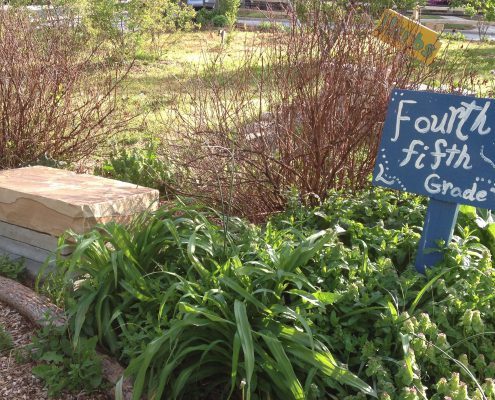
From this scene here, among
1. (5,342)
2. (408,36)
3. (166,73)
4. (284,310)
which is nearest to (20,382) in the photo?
(5,342)

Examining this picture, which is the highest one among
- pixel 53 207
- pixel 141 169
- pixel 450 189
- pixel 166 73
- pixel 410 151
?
pixel 410 151

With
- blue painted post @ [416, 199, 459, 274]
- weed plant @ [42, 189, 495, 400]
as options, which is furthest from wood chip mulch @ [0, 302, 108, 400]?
blue painted post @ [416, 199, 459, 274]

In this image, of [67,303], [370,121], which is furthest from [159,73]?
[67,303]

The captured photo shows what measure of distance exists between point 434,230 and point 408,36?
197 cm

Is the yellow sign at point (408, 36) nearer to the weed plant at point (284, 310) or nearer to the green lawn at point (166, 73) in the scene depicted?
the green lawn at point (166, 73)

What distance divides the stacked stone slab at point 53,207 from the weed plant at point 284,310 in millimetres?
345

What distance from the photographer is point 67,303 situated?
3.34m

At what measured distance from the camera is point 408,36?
4695 millimetres

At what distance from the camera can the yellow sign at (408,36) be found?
459cm

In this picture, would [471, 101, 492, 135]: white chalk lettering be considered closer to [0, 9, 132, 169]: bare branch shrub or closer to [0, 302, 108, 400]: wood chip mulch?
[0, 302, 108, 400]: wood chip mulch

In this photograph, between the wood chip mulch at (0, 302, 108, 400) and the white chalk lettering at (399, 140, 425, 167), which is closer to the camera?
the wood chip mulch at (0, 302, 108, 400)

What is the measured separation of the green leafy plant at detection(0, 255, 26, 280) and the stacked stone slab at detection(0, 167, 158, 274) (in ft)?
0.25

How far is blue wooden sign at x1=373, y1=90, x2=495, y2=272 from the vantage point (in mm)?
3002

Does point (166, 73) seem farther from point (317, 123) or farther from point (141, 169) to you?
point (317, 123)
